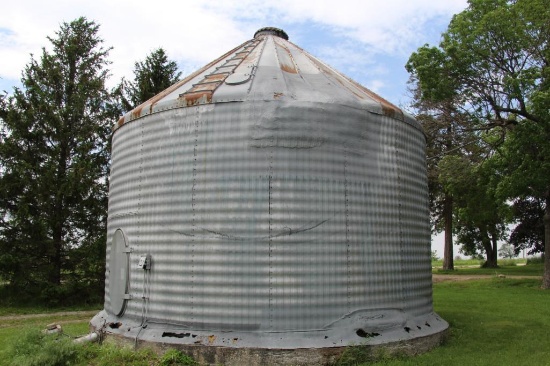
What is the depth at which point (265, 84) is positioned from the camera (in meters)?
8.30

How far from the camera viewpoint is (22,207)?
1864 cm

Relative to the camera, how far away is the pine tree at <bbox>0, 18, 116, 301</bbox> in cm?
1905

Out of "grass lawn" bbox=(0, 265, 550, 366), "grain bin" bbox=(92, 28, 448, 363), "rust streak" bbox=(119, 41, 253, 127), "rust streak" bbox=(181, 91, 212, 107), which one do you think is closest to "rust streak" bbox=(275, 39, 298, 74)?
"grain bin" bbox=(92, 28, 448, 363)

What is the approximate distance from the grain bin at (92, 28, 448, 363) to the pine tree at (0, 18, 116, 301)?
11.8m

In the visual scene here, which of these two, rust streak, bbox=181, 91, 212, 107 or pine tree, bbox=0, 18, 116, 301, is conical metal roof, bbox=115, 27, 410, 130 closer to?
rust streak, bbox=181, 91, 212, 107

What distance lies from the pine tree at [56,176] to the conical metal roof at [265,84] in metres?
11.6

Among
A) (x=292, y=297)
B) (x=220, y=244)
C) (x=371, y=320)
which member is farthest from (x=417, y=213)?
(x=220, y=244)

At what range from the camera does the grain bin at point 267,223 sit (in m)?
7.35

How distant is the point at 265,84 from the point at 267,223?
2475mm

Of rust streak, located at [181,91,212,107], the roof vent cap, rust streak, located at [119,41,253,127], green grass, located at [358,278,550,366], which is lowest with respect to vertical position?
green grass, located at [358,278,550,366]

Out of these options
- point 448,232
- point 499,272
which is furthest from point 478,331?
point 499,272

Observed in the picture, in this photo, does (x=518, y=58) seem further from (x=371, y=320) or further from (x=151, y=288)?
(x=151, y=288)

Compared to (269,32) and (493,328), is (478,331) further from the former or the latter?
(269,32)

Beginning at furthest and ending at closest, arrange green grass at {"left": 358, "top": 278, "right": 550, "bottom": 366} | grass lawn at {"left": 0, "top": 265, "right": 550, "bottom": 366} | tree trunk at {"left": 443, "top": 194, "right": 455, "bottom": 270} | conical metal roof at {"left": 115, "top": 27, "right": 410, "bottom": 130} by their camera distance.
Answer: tree trunk at {"left": 443, "top": 194, "right": 455, "bottom": 270} < conical metal roof at {"left": 115, "top": 27, "right": 410, "bottom": 130} < green grass at {"left": 358, "top": 278, "right": 550, "bottom": 366} < grass lawn at {"left": 0, "top": 265, "right": 550, "bottom": 366}
